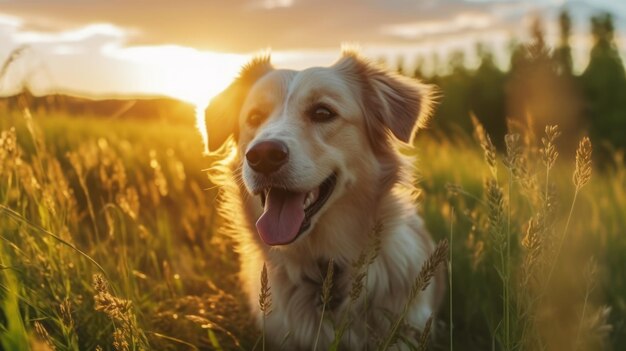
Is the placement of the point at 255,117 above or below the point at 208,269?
above

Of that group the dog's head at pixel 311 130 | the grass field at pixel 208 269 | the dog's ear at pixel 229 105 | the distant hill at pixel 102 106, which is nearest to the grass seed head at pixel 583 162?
the grass field at pixel 208 269

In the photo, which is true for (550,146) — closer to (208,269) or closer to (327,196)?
(327,196)

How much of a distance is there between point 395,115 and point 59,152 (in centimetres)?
563

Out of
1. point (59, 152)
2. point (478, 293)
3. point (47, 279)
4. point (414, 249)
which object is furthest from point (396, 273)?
point (59, 152)

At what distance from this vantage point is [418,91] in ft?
12.5

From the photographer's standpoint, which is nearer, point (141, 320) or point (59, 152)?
point (141, 320)

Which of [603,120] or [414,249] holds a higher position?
[414,249]

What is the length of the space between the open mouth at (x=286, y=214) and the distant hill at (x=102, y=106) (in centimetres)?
158

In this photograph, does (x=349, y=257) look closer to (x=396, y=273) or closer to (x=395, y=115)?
A: (x=396, y=273)

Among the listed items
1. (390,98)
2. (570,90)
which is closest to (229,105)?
(390,98)

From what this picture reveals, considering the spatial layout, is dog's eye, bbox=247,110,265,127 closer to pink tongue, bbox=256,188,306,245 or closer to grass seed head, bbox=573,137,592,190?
pink tongue, bbox=256,188,306,245

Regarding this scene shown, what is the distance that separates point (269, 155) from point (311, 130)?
0.45 m

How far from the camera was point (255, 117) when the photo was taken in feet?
11.9

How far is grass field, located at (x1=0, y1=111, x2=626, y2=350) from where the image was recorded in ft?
6.43
